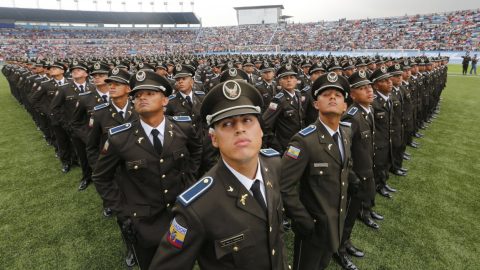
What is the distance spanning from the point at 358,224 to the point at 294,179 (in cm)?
272

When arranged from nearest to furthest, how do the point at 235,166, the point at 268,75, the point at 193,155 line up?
the point at 235,166, the point at 193,155, the point at 268,75

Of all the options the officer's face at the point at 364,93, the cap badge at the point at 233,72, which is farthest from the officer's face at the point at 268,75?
the officer's face at the point at 364,93

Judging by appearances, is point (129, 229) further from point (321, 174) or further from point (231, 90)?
point (321, 174)

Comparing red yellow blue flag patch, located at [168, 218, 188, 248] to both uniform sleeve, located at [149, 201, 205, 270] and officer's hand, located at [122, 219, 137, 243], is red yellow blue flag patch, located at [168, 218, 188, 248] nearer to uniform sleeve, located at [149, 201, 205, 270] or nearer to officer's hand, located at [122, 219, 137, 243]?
uniform sleeve, located at [149, 201, 205, 270]

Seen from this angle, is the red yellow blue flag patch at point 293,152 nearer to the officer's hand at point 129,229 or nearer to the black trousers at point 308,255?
the black trousers at point 308,255

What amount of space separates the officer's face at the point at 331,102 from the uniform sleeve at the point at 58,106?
5934 mm

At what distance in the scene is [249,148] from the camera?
1355mm

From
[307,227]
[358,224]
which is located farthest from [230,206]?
[358,224]

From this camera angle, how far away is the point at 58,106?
222 inches

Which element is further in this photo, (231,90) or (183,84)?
(183,84)

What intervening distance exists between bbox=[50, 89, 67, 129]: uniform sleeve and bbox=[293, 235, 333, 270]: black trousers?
5913mm

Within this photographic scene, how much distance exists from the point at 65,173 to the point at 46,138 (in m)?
3.17

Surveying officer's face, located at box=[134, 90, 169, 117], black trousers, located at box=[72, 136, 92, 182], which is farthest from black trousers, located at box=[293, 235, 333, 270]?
black trousers, located at box=[72, 136, 92, 182]

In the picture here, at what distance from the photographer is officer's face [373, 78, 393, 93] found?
4.34m
